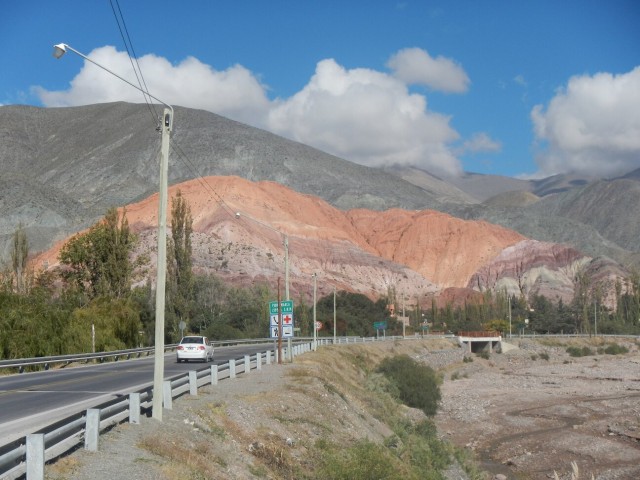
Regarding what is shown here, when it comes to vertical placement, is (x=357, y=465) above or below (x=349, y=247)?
below

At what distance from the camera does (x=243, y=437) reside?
18.4 m

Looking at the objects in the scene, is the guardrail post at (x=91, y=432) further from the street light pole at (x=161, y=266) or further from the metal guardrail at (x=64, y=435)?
the street light pole at (x=161, y=266)

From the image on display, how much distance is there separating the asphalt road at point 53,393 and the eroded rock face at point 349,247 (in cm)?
8457

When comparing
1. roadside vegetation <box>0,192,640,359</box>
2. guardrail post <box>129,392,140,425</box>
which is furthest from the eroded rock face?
guardrail post <box>129,392,140,425</box>

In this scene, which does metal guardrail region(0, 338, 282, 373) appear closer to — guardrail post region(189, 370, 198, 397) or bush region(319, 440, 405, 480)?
guardrail post region(189, 370, 198, 397)

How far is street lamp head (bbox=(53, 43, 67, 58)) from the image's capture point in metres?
13.5

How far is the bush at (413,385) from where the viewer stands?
52781mm

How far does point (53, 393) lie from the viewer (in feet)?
78.4

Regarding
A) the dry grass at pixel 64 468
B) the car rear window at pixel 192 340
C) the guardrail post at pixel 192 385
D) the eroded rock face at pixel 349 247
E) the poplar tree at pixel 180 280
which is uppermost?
the eroded rock face at pixel 349 247

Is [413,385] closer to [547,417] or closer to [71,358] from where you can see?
[547,417]

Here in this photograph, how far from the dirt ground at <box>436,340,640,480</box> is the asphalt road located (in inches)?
768

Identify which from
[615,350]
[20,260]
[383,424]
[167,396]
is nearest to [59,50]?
[167,396]

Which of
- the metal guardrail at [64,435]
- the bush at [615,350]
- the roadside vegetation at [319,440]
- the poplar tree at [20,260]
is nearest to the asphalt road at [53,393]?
the metal guardrail at [64,435]

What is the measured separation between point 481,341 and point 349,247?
52.6 m
